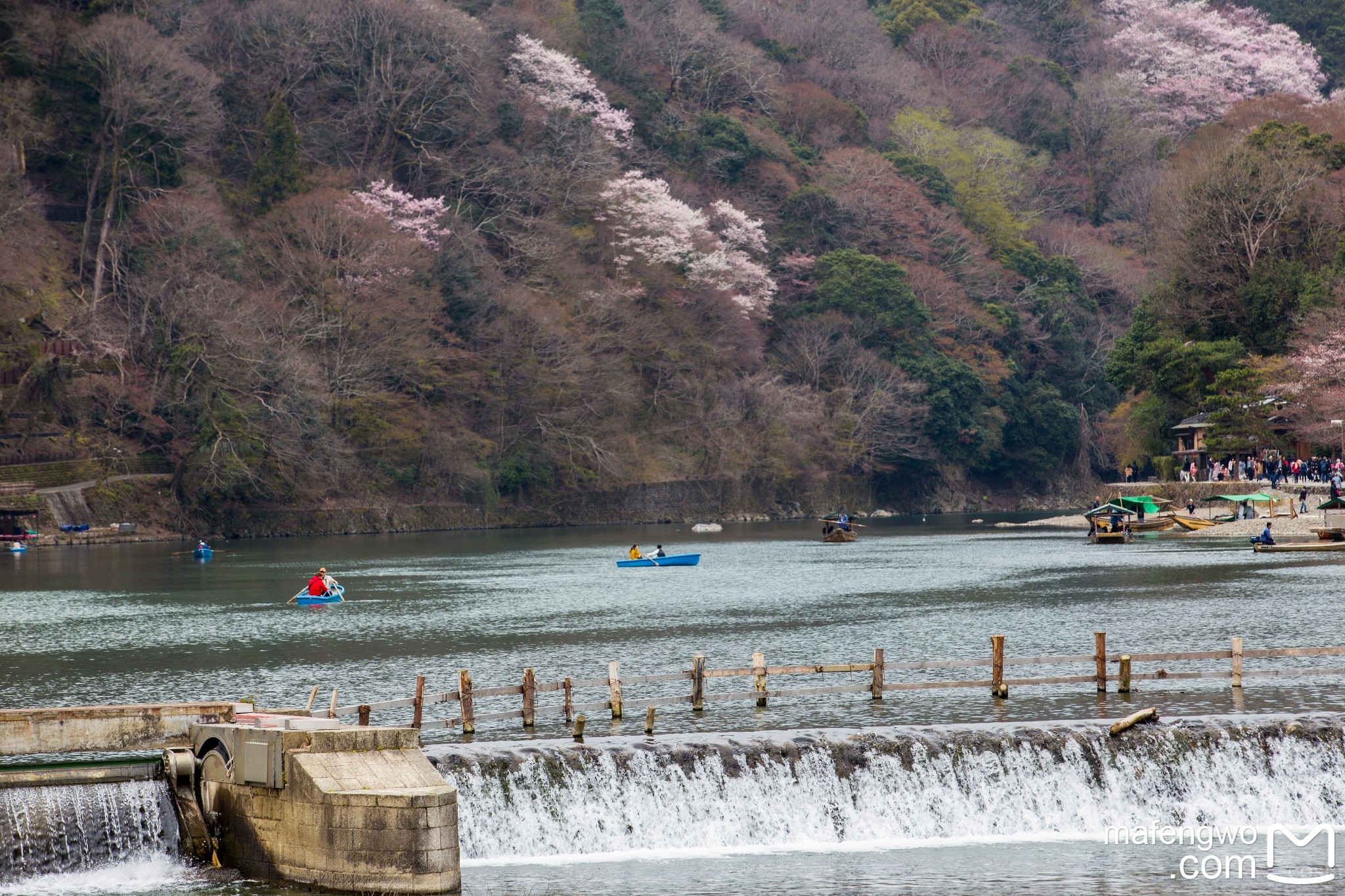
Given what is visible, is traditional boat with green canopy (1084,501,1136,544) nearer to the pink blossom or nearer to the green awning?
the green awning

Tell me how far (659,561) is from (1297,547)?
960 inches

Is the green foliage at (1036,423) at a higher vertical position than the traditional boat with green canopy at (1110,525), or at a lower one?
higher

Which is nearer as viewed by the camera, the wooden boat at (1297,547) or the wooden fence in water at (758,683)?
the wooden fence in water at (758,683)

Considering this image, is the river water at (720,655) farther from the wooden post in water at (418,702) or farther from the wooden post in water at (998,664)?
the wooden post in water at (418,702)

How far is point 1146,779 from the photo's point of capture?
2045 centimetres

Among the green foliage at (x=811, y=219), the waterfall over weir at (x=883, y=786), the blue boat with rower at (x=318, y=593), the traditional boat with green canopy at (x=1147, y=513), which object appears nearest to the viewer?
the waterfall over weir at (x=883, y=786)

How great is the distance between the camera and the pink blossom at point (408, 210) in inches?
3248

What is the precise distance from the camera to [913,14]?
137250 mm

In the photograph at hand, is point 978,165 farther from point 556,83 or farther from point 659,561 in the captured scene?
point 659,561

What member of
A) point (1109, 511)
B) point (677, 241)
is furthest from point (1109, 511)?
point (677, 241)

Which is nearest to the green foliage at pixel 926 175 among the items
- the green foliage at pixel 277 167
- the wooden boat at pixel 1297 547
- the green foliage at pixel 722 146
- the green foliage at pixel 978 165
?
the green foliage at pixel 978 165

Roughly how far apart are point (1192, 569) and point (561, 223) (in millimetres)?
53453

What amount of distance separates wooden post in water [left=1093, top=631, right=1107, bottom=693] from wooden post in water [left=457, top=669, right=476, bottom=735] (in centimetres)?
1033

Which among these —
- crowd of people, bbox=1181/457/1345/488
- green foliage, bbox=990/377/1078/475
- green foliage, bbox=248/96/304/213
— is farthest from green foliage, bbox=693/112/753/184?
crowd of people, bbox=1181/457/1345/488
